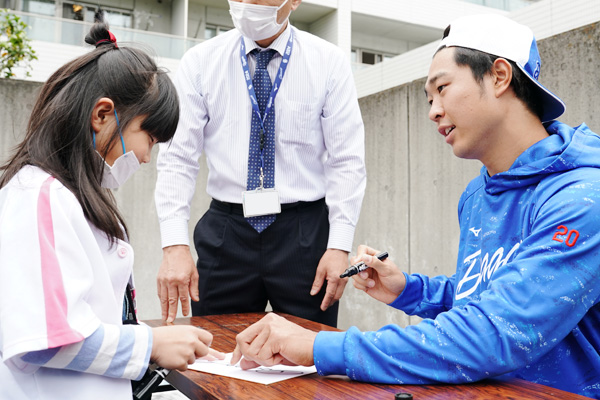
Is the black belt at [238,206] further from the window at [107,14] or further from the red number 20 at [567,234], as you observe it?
the window at [107,14]

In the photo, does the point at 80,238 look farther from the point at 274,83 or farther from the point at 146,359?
the point at 274,83

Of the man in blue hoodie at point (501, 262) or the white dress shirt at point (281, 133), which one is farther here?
the white dress shirt at point (281, 133)

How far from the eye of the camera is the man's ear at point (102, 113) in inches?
49.6

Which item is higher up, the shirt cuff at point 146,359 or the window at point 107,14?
the window at point 107,14

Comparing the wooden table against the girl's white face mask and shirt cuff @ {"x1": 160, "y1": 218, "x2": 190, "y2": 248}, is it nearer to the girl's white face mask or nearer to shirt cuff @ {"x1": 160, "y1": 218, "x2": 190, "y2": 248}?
the girl's white face mask

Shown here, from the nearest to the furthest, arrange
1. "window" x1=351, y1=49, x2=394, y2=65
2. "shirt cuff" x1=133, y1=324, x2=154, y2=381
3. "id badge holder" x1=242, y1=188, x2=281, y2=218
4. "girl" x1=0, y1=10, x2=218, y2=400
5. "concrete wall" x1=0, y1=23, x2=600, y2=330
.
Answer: "girl" x1=0, y1=10, x2=218, y2=400 → "shirt cuff" x1=133, y1=324, x2=154, y2=381 → "id badge holder" x1=242, y1=188, x2=281, y2=218 → "concrete wall" x1=0, y1=23, x2=600, y2=330 → "window" x1=351, y1=49, x2=394, y2=65

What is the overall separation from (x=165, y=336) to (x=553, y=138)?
38.8 inches

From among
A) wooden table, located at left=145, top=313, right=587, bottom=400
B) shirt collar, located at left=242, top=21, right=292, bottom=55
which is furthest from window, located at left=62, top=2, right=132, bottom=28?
wooden table, located at left=145, top=313, right=587, bottom=400

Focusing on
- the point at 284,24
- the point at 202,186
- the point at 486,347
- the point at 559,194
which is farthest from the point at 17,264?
the point at 202,186

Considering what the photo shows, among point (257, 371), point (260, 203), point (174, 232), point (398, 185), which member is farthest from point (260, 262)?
point (398, 185)

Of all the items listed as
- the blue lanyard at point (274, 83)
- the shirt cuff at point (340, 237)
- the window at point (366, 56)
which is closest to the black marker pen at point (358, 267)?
the shirt cuff at point (340, 237)

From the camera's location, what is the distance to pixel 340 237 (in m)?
2.18

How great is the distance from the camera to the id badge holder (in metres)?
2.12

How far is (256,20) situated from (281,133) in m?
0.44
